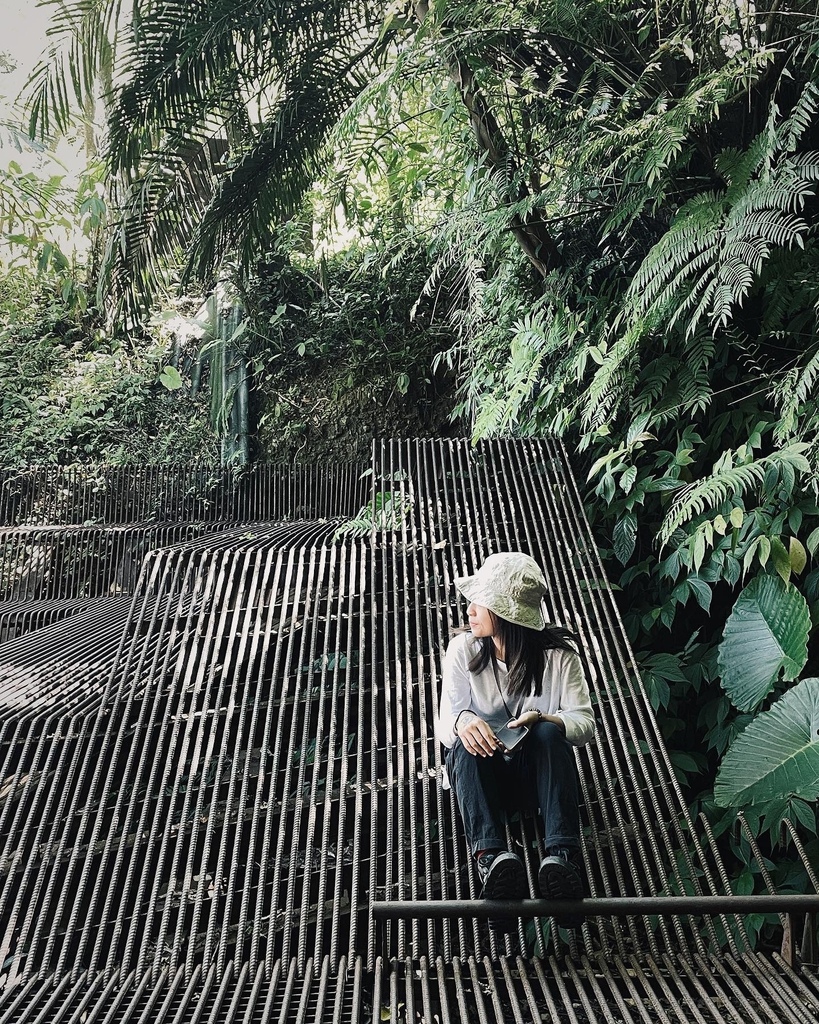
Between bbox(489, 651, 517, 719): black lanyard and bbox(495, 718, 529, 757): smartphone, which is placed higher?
bbox(489, 651, 517, 719): black lanyard

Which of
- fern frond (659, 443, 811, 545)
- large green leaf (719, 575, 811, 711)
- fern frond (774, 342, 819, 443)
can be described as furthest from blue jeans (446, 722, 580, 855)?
fern frond (774, 342, 819, 443)

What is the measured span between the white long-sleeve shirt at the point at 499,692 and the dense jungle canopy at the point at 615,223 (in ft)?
2.36

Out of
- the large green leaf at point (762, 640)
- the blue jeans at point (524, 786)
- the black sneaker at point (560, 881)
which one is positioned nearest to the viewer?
the black sneaker at point (560, 881)

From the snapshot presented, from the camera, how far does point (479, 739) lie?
6.69 feet

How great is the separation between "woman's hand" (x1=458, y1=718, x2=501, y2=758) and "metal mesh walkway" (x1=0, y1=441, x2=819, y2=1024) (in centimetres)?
36

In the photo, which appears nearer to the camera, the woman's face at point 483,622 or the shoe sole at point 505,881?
the shoe sole at point 505,881

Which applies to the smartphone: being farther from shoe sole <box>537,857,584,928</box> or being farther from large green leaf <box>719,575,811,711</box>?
large green leaf <box>719,575,811,711</box>

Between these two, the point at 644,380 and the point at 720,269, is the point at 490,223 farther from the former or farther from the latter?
the point at 720,269

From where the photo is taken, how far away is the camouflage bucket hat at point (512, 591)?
223 cm

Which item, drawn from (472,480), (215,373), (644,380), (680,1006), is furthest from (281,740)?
(215,373)

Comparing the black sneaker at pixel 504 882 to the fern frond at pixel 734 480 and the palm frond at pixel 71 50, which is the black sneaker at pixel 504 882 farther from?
the palm frond at pixel 71 50

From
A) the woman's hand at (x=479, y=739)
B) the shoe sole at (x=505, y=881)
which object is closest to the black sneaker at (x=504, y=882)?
the shoe sole at (x=505, y=881)

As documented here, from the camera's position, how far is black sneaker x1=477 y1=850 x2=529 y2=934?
1.87 m

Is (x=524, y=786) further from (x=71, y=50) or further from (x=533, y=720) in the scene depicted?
(x=71, y=50)
